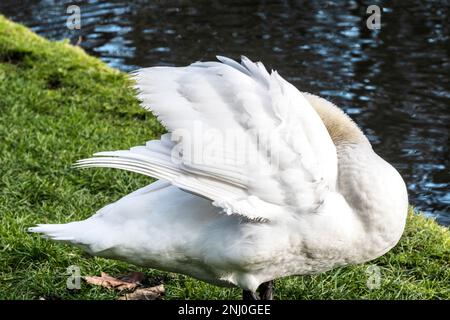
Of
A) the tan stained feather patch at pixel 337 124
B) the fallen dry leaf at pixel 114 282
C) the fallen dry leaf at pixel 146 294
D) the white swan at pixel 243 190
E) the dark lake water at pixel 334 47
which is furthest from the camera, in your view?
the dark lake water at pixel 334 47

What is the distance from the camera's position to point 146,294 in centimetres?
417

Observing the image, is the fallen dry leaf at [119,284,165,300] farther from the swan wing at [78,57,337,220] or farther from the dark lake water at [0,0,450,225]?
the dark lake water at [0,0,450,225]

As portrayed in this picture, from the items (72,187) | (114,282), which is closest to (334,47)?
(72,187)

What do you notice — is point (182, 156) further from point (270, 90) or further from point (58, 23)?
point (58, 23)

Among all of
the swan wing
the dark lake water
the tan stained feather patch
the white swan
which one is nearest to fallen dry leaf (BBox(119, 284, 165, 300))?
the white swan

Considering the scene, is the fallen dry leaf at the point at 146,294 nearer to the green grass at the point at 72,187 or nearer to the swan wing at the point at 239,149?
the green grass at the point at 72,187

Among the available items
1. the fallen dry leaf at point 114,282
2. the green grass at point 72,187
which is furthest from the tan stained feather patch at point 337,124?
the fallen dry leaf at point 114,282

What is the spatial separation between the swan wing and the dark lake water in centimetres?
342

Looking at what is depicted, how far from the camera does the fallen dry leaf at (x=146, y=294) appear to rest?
4.13 meters

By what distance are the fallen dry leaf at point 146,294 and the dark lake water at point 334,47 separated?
2.90m

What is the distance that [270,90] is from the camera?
3.29 m

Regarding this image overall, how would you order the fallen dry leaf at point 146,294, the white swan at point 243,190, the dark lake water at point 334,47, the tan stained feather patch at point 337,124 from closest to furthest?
the white swan at point 243,190 → the tan stained feather patch at point 337,124 → the fallen dry leaf at point 146,294 → the dark lake water at point 334,47

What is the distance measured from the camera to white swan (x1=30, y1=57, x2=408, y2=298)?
124 inches

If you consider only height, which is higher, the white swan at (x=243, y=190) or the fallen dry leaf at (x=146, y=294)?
the white swan at (x=243, y=190)
